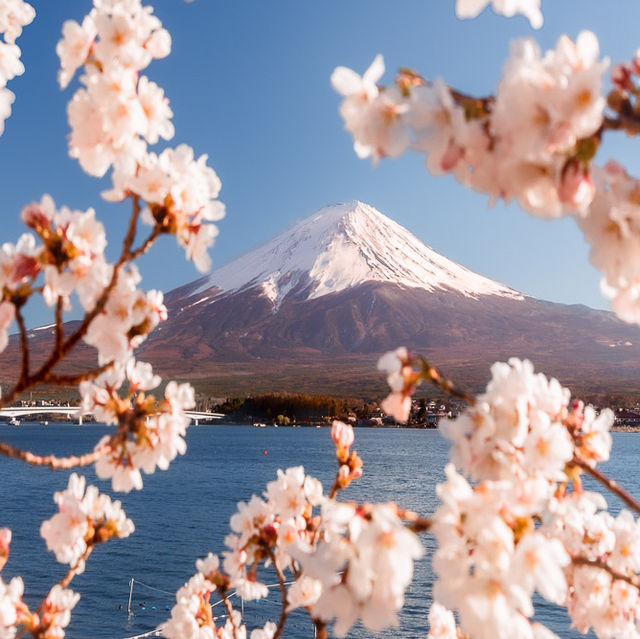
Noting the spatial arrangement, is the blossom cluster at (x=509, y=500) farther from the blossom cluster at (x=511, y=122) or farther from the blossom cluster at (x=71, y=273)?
the blossom cluster at (x=71, y=273)

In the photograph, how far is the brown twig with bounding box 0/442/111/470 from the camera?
1.24 m

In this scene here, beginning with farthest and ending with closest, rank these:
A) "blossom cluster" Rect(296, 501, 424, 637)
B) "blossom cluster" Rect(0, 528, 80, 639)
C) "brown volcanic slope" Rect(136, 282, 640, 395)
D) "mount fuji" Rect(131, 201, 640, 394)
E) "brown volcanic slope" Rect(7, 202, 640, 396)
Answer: "mount fuji" Rect(131, 201, 640, 394), "brown volcanic slope" Rect(7, 202, 640, 396), "brown volcanic slope" Rect(136, 282, 640, 395), "blossom cluster" Rect(0, 528, 80, 639), "blossom cluster" Rect(296, 501, 424, 637)

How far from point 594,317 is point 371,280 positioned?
51.8 meters

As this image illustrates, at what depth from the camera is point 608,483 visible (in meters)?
1.23

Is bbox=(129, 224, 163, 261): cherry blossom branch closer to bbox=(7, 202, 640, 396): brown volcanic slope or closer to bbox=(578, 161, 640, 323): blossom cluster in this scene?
bbox=(578, 161, 640, 323): blossom cluster

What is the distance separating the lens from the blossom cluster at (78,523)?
6.47 feet

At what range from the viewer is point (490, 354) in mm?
125000

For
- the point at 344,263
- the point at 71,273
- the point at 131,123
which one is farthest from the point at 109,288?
the point at 344,263

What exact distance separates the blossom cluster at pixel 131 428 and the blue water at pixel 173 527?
1613 cm

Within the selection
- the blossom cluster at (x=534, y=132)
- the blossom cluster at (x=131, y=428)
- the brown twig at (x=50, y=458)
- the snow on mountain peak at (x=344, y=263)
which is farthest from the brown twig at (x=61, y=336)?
the snow on mountain peak at (x=344, y=263)

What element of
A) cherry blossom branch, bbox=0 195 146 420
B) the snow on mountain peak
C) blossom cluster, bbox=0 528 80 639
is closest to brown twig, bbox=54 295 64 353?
cherry blossom branch, bbox=0 195 146 420

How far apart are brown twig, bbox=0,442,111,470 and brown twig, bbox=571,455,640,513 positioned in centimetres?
95

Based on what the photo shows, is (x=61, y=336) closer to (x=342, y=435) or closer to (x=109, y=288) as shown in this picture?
(x=109, y=288)

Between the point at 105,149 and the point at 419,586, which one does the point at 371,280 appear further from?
the point at 105,149
